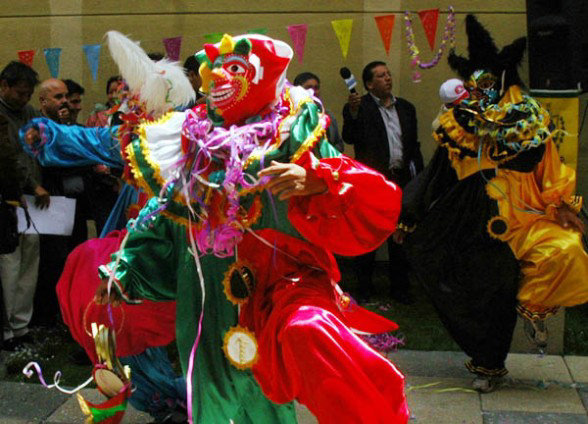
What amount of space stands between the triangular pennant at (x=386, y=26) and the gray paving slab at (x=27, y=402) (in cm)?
424

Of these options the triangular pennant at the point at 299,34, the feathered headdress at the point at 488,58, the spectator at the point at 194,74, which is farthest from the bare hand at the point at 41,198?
the triangular pennant at the point at 299,34

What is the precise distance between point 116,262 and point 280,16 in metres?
5.06

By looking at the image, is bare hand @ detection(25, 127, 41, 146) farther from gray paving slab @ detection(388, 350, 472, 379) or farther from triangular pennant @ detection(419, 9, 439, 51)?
triangular pennant @ detection(419, 9, 439, 51)

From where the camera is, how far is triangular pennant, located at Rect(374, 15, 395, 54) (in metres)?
8.24

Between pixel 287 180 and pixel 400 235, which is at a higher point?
pixel 287 180

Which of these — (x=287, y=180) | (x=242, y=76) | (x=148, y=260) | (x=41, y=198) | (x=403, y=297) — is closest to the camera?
(x=287, y=180)

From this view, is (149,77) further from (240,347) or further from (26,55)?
(26,55)

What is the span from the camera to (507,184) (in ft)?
18.1

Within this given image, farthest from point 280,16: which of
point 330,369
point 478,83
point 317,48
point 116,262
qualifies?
point 330,369

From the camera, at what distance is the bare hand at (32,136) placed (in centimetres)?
482

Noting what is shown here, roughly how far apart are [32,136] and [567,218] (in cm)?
289

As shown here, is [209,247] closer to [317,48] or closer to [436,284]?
[436,284]

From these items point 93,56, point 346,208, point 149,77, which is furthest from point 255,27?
point 346,208

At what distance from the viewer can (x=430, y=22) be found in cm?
818
